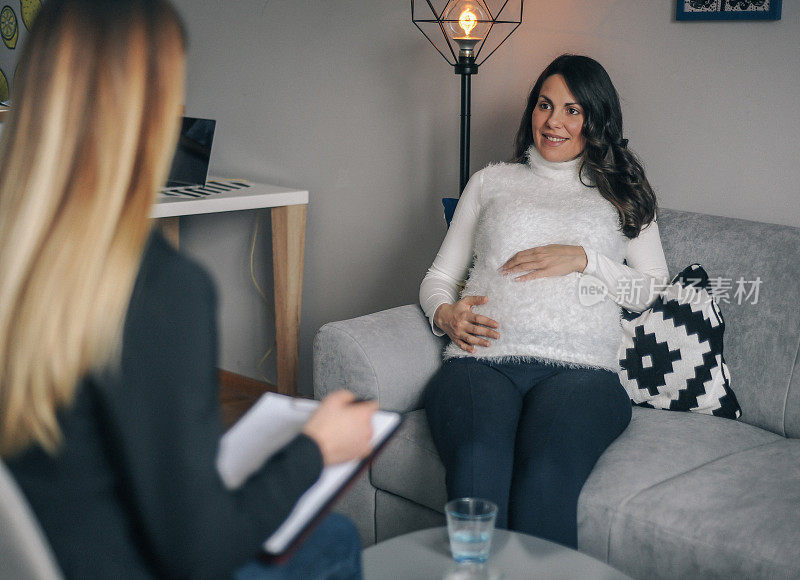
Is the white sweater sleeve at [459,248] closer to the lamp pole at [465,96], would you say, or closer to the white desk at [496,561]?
the lamp pole at [465,96]

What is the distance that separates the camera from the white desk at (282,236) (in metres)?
2.80

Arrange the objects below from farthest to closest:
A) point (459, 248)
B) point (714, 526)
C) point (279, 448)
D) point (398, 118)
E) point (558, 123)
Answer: point (398, 118), point (459, 248), point (558, 123), point (714, 526), point (279, 448)

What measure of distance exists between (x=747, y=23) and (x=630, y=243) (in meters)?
0.62

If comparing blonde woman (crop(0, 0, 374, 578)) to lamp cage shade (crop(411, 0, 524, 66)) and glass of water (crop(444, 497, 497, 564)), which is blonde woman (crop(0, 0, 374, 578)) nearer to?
glass of water (crop(444, 497, 497, 564))

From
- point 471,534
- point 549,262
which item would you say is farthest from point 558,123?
point 471,534

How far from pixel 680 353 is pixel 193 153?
189 cm

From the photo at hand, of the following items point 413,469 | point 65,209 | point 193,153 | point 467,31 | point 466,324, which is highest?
point 467,31

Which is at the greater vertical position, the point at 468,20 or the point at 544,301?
the point at 468,20

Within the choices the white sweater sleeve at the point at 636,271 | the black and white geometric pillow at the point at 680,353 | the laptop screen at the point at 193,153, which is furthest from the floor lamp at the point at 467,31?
the laptop screen at the point at 193,153

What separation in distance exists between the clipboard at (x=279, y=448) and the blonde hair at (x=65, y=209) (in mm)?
199

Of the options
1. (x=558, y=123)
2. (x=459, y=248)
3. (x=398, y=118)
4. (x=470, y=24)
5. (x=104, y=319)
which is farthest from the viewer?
(x=398, y=118)

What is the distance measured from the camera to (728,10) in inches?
81.1

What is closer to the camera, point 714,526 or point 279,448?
point 279,448

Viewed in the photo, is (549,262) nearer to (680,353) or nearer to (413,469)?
(680,353)
